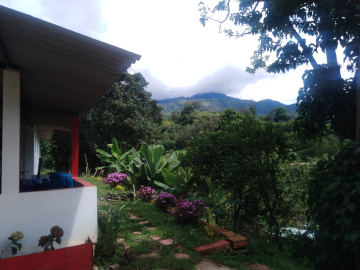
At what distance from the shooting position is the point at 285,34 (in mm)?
5582

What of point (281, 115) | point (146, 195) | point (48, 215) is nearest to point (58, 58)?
point (48, 215)

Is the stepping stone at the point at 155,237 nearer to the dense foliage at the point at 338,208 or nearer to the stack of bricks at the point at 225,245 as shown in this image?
the stack of bricks at the point at 225,245

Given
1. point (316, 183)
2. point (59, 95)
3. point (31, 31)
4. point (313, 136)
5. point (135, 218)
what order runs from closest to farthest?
point (31, 31), point (316, 183), point (313, 136), point (59, 95), point (135, 218)

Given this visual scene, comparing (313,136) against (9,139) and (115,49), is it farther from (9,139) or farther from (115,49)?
(9,139)

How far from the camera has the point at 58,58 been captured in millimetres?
2998

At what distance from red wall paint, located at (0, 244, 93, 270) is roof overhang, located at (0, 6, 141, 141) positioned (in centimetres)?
211

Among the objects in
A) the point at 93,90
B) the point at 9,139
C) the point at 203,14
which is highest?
the point at 203,14

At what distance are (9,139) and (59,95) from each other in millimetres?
1900

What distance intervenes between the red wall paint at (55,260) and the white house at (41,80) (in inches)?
22.8

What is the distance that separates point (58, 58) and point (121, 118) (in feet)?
43.8

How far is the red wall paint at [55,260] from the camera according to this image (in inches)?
95.7

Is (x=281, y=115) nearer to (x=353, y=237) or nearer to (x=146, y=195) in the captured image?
(x=146, y=195)

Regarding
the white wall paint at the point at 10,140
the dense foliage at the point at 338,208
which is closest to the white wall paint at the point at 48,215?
the white wall paint at the point at 10,140

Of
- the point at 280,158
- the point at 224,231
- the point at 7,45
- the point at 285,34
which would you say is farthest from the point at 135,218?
the point at 285,34
